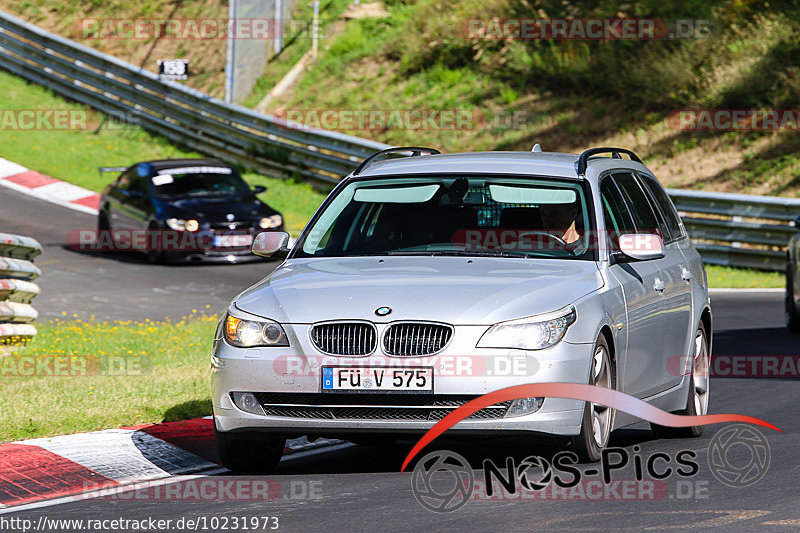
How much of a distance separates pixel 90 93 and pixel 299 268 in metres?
26.4

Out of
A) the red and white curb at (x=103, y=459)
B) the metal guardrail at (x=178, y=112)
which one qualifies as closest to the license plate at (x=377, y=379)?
the red and white curb at (x=103, y=459)

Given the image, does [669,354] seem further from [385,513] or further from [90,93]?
[90,93]

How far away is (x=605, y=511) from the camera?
6316mm

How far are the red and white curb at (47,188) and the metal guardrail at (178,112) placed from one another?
3596 millimetres

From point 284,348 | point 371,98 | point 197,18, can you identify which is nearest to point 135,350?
point 284,348

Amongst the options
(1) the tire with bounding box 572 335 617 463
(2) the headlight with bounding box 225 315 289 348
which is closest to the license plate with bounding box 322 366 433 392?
(2) the headlight with bounding box 225 315 289 348

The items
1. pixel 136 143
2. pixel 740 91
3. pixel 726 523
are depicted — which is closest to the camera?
pixel 726 523

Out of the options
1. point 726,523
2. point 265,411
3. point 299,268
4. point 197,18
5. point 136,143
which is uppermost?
point 197,18

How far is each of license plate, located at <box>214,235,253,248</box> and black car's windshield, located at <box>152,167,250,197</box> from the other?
141 cm

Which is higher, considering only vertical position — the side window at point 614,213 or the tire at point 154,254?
→ the tire at point 154,254

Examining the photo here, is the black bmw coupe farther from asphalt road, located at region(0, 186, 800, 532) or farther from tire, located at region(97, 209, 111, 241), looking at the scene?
asphalt road, located at region(0, 186, 800, 532)

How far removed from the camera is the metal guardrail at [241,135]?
21.8m

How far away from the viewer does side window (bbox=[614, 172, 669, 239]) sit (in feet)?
28.6

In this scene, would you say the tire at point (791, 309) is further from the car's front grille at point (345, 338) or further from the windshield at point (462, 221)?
the car's front grille at point (345, 338)
